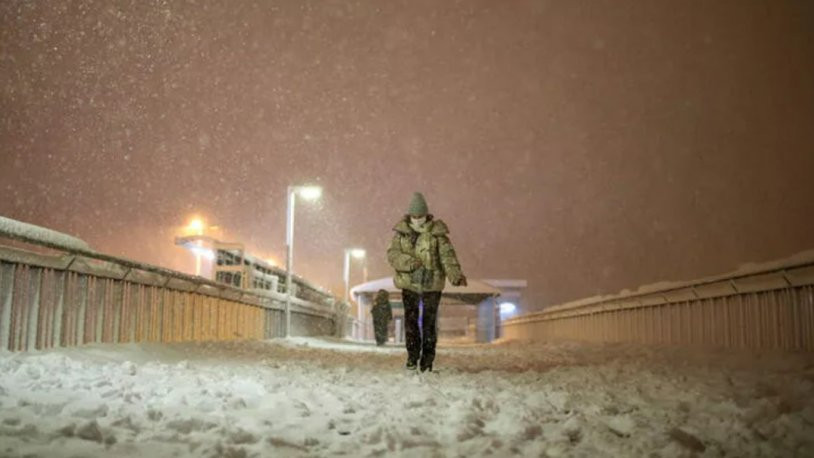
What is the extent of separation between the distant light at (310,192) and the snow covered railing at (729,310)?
11.6 m

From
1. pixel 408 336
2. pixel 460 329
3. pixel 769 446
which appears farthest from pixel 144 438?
pixel 460 329

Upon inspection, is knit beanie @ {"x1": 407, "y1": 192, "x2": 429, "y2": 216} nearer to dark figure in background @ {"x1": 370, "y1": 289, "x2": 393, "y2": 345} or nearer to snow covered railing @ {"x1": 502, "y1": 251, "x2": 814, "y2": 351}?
snow covered railing @ {"x1": 502, "y1": 251, "x2": 814, "y2": 351}

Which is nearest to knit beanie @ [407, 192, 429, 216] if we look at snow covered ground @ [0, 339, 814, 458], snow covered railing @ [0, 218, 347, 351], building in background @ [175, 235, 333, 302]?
snow covered ground @ [0, 339, 814, 458]

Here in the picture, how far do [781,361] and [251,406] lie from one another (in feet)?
18.7

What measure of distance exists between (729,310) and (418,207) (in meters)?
5.05

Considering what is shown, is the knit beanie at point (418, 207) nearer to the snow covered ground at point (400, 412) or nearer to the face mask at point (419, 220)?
the face mask at point (419, 220)

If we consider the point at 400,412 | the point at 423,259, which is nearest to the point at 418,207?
the point at 423,259

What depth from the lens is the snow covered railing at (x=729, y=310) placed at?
29.9 ft

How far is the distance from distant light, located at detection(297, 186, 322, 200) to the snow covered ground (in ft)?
61.0

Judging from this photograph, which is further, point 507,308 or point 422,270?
point 507,308

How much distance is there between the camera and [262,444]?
4.86 metres

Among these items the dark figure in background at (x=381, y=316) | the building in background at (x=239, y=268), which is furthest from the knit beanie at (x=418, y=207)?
the dark figure in background at (x=381, y=316)

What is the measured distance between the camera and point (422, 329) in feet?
32.2

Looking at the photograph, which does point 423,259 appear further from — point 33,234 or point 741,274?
point 33,234
